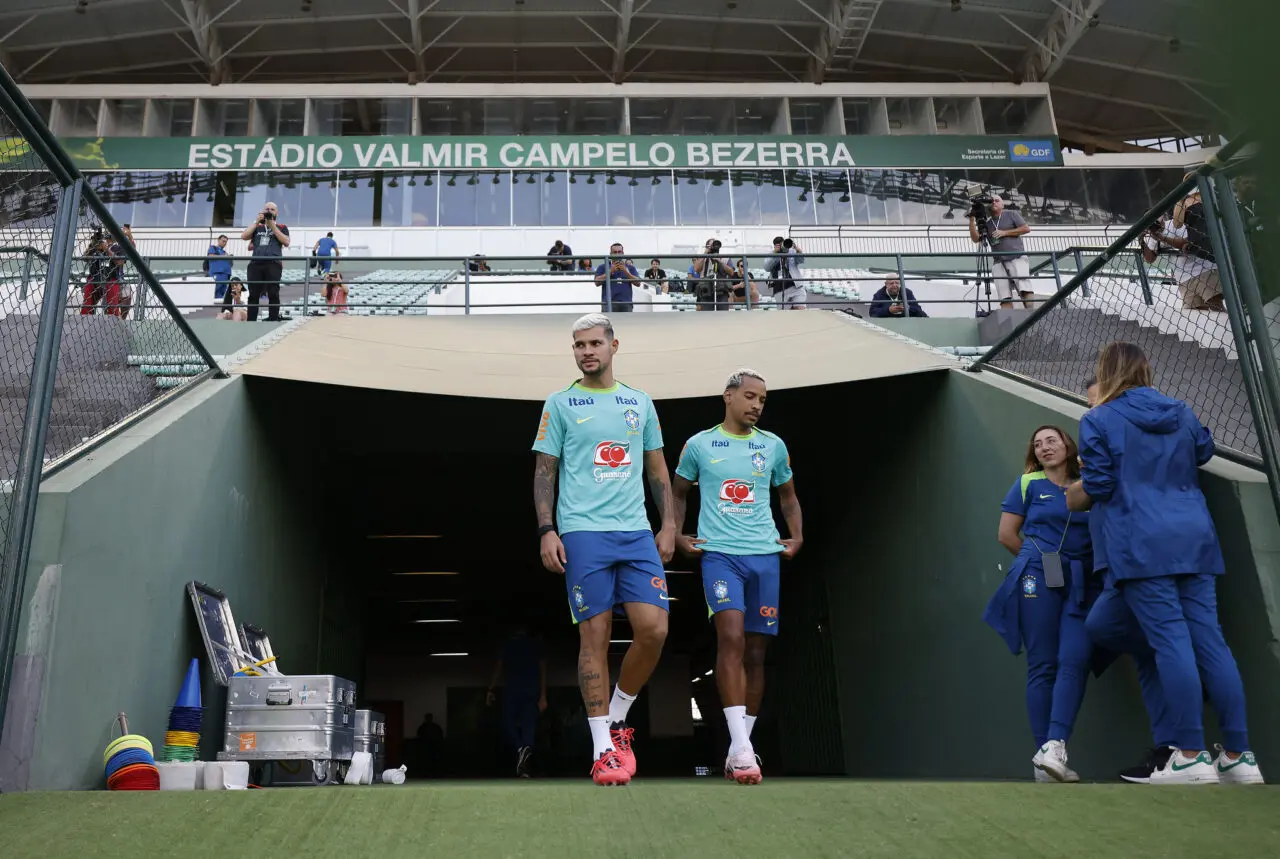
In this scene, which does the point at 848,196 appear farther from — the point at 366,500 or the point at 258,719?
the point at 258,719

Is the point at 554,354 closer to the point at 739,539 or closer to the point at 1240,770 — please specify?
the point at 739,539

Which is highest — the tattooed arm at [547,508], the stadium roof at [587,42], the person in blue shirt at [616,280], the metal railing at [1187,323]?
the stadium roof at [587,42]

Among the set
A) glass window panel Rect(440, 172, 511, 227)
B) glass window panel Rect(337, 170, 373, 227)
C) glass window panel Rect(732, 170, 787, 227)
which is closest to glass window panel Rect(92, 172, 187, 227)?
glass window panel Rect(337, 170, 373, 227)

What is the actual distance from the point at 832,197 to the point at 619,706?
1007 inches

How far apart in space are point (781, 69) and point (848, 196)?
6389 millimetres

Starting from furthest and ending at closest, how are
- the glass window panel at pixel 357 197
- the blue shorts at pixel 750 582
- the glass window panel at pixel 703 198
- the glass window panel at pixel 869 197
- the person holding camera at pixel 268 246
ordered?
the glass window panel at pixel 869 197, the glass window panel at pixel 703 198, the glass window panel at pixel 357 197, the person holding camera at pixel 268 246, the blue shorts at pixel 750 582

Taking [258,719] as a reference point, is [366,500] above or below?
above

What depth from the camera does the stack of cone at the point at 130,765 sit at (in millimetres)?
4516

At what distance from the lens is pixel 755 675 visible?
551cm

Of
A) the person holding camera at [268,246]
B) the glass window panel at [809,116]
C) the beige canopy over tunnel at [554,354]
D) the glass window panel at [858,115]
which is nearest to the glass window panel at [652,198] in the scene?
the glass window panel at [809,116]

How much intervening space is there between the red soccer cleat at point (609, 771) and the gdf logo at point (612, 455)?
1.19 metres

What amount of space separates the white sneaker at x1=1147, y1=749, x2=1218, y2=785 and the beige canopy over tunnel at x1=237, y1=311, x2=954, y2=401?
13.4 feet

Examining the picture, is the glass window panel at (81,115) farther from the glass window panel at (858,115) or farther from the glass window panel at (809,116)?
the glass window panel at (858,115)

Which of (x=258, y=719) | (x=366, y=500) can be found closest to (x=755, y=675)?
(x=258, y=719)
